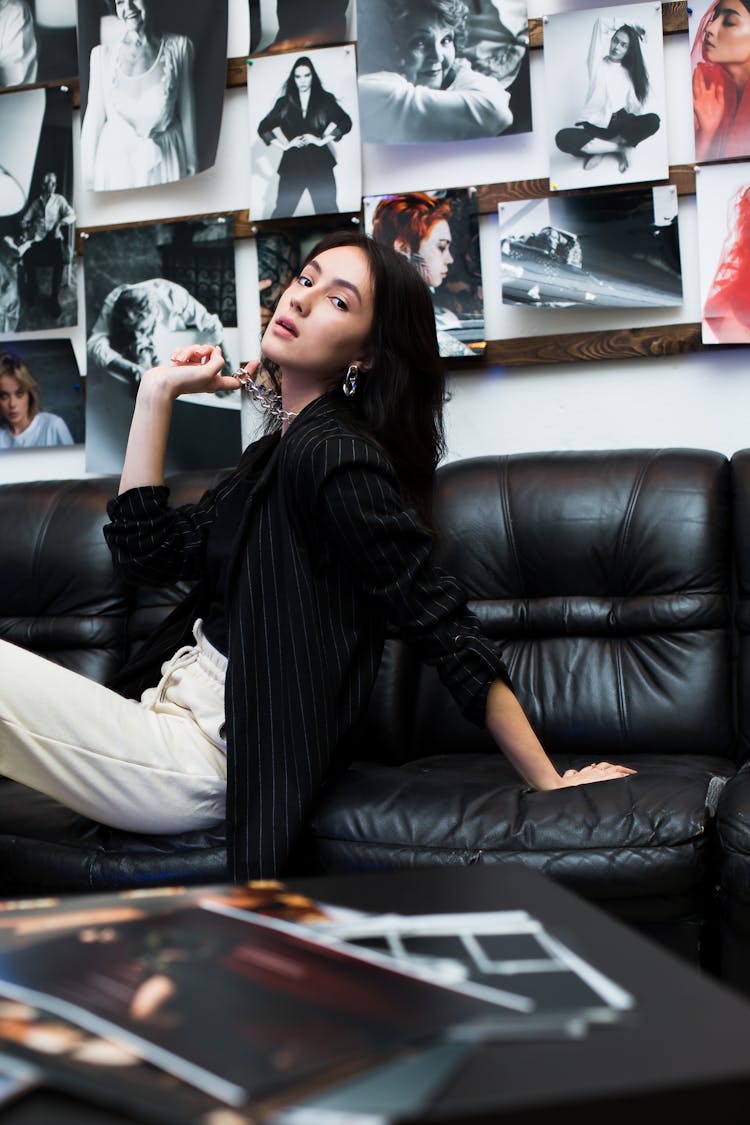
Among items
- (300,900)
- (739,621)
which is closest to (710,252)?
(739,621)

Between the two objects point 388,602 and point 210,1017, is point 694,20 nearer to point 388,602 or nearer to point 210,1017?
point 388,602

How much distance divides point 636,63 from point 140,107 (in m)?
1.24

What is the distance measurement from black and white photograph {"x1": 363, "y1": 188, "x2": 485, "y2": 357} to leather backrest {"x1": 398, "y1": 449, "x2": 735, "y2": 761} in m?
0.42

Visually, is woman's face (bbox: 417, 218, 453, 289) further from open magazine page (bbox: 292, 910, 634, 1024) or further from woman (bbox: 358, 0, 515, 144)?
open magazine page (bbox: 292, 910, 634, 1024)

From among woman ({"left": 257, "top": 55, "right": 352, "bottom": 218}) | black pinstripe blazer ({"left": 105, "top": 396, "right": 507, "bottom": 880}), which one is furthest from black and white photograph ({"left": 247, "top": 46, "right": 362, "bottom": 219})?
black pinstripe blazer ({"left": 105, "top": 396, "right": 507, "bottom": 880})

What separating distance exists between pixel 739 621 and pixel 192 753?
1139 millimetres

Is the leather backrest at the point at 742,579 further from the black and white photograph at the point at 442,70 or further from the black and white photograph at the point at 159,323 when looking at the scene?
the black and white photograph at the point at 159,323

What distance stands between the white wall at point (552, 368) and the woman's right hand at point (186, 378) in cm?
64

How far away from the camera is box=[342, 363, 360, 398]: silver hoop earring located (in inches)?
72.6

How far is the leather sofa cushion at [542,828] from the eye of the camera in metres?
1.41

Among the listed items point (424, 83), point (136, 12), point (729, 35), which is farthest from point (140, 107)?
point (729, 35)

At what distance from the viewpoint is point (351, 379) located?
6.06ft

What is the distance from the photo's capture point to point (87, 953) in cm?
52

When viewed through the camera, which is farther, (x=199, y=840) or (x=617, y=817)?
(x=199, y=840)
